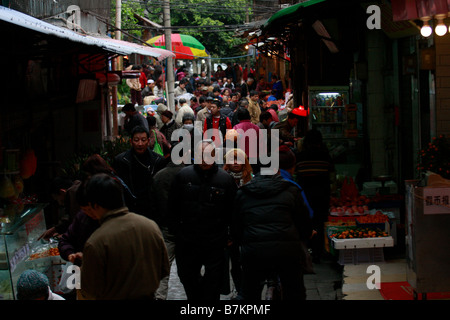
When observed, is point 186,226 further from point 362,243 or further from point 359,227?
point 359,227

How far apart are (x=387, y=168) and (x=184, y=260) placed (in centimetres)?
742

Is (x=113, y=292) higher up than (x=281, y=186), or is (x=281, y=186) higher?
(x=281, y=186)

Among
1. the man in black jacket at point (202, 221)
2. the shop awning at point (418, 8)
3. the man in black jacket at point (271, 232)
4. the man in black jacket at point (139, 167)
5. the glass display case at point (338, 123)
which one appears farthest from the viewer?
the glass display case at point (338, 123)

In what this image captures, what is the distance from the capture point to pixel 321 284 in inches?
358

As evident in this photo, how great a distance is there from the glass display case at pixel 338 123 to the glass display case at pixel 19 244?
7515mm

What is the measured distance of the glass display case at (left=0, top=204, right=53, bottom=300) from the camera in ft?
22.6

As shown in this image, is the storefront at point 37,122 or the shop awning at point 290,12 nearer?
the storefront at point 37,122

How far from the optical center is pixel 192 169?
6.90 metres

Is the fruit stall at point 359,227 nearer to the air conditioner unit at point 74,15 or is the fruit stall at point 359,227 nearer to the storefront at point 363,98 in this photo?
the storefront at point 363,98

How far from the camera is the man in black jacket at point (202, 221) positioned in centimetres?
672

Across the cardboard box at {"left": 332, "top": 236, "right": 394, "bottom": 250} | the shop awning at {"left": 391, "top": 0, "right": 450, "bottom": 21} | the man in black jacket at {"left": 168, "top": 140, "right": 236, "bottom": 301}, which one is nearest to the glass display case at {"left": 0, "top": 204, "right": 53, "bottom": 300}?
the man in black jacket at {"left": 168, "top": 140, "right": 236, "bottom": 301}

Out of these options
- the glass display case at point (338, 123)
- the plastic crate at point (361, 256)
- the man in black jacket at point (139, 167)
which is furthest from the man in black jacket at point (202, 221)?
the glass display case at point (338, 123)
